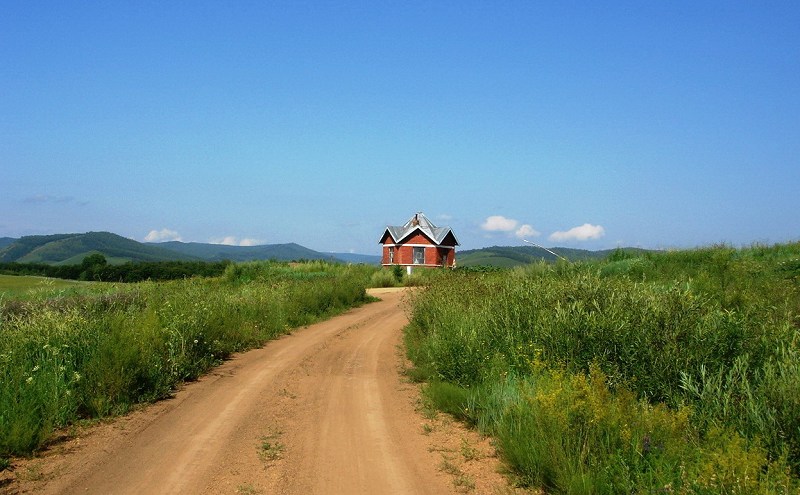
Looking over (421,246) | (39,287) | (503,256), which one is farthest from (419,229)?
→ (503,256)

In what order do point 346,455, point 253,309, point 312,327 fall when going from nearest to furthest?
point 346,455, point 253,309, point 312,327

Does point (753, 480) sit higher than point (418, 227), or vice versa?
point (418, 227)

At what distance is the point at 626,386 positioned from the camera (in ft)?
25.8

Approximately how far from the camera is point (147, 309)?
1355cm

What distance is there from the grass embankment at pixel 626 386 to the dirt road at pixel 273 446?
772mm

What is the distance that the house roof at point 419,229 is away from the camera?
5916cm

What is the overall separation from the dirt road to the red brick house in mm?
46306

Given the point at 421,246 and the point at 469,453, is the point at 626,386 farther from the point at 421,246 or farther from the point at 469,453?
the point at 421,246

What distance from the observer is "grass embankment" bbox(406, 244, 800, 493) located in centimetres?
561

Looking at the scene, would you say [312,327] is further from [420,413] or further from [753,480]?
[753,480]

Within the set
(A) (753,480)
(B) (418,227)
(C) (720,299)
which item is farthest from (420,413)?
(B) (418,227)

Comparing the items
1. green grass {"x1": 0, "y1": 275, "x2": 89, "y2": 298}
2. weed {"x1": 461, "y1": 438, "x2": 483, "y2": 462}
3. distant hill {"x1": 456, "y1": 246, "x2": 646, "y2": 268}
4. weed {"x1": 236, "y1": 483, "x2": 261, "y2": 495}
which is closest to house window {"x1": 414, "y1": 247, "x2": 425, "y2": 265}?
distant hill {"x1": 456, "y1": 246, "x2": 646, "y2": 268}

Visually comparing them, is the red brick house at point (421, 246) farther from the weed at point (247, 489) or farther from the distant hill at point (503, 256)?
the weed at point (247, 489)

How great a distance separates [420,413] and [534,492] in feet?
11.7
